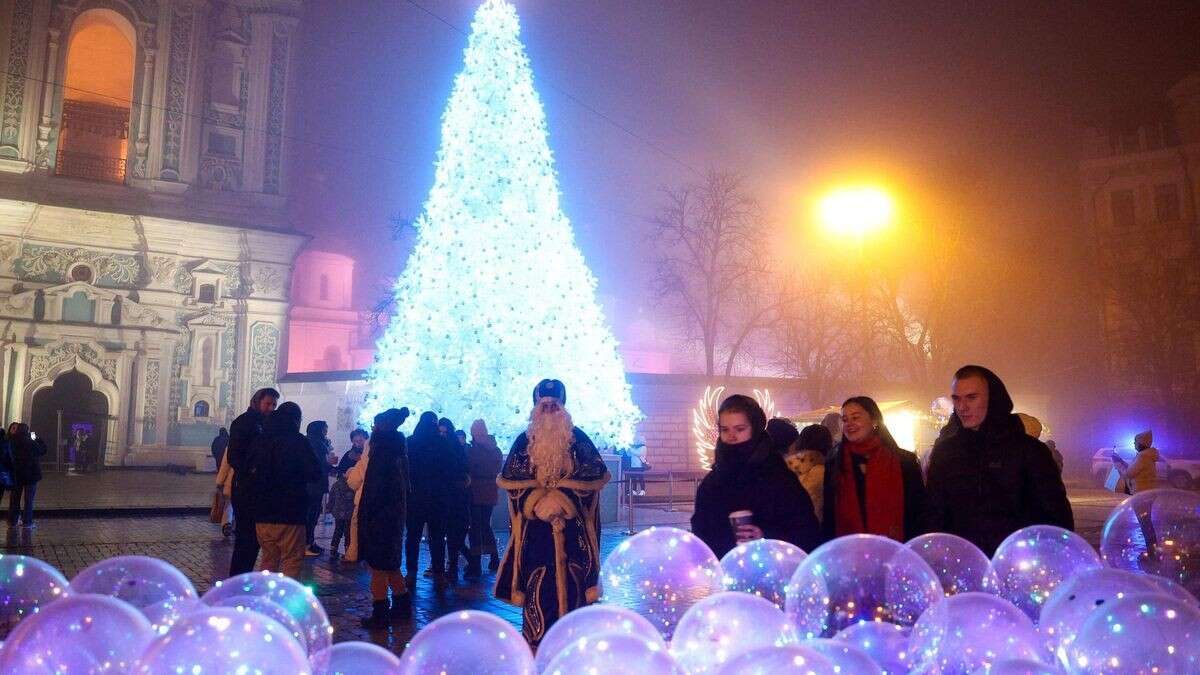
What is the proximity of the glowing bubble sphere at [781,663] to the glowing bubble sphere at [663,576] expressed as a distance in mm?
1163

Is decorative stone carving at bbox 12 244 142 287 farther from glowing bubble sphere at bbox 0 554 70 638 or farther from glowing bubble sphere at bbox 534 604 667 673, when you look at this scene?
glowing bubble sphere at bbox 534 604 667 673

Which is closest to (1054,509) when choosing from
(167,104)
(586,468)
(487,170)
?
(586,468)

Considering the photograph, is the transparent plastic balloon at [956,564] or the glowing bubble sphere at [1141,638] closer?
the glowing bubble sphere at [1141,638]

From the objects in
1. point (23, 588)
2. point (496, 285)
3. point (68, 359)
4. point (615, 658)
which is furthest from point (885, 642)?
point (68, 359)

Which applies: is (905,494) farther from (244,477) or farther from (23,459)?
(23,459)

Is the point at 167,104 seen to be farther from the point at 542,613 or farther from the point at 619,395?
the point at 542,613

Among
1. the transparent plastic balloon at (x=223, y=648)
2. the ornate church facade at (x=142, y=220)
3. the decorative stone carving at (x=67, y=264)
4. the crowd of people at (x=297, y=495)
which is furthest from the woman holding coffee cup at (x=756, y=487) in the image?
the decorative stone carving at (x=67, y=264)

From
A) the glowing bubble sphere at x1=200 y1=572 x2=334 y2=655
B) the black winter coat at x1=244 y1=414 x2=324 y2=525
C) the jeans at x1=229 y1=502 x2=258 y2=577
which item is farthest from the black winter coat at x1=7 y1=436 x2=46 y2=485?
the glowing bubble sphere at x1=200 y1=572 x2=334 y2=655

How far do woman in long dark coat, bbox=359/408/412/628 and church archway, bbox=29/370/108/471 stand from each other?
2711 cm

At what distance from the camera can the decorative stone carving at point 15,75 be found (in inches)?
1224

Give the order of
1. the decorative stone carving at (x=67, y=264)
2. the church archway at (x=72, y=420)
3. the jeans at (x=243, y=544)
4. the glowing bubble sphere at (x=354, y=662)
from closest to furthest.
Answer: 1. the glowing bubble sphere at (x=354, y=662)
2. the jeans at (x=243, y=544)
3. the church archway at (x=72, y=420)
4. the decorative stone carving at (x=67, y=264)

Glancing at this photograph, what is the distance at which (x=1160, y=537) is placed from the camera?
4445 millimetres

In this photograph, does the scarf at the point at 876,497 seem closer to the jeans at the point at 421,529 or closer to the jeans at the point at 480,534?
the jeans at the point at 421,529

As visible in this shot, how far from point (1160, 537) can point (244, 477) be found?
717cm
